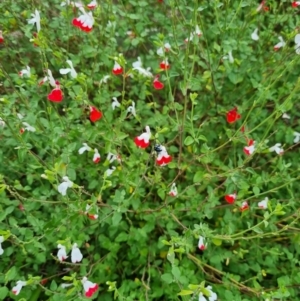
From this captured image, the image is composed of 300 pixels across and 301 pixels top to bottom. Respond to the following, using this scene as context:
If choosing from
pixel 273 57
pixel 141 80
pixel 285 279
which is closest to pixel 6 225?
pixel 141 80

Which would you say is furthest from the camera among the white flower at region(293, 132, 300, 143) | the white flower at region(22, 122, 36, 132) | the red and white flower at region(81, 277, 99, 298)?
the white flower at region(293, 132, 300, 143)

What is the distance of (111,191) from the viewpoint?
83.4 inches

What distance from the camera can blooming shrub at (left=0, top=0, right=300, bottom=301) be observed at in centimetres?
172

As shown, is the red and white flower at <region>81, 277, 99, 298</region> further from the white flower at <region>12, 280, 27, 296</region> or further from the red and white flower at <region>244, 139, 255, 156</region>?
the red and white flower at <region>244, 139, 255, 156</region>

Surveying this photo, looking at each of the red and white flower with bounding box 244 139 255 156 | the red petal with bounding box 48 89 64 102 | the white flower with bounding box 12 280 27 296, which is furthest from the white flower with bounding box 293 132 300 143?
the white flower with bounding box 12 280 27 296

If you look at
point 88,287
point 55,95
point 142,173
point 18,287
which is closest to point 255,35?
point 142,173

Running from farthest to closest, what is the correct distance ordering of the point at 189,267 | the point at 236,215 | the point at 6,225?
the point at 236,215
the point at 189,267
the point at 6,225

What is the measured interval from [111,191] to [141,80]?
56cm

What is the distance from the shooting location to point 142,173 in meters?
1.81

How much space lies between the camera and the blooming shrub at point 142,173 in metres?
1.72

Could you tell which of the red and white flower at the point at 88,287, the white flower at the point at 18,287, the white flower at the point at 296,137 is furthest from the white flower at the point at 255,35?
the white flower at the point at 18,287

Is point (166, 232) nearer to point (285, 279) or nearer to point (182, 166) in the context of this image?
point (182, 166)

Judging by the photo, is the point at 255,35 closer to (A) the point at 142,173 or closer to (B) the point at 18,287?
(A) the point at 142,173

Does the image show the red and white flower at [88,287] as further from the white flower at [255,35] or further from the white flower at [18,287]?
the white flower at [255,35]
